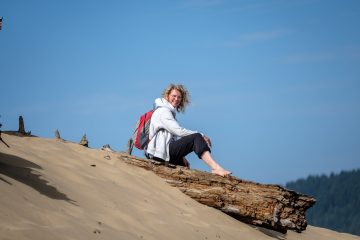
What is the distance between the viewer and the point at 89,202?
27.2 feet

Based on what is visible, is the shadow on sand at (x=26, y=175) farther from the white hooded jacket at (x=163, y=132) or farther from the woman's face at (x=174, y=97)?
the woman's face at (x=174, y=97)

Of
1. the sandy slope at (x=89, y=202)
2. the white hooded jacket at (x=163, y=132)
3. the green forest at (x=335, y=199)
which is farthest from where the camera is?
the green forest at (x=335, y=199)

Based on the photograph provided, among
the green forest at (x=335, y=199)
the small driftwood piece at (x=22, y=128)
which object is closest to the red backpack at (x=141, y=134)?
the small driftwood piece at (x=22, y=128)

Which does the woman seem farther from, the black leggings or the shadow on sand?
the shadow on sand

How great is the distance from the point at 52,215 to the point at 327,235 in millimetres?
7034

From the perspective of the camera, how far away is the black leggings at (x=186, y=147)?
421 inches

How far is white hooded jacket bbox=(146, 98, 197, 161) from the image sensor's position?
11023 millimetres

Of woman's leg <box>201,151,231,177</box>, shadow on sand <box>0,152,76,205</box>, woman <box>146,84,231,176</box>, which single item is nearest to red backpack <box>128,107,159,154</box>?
woman <box>146,84,231,176</box>

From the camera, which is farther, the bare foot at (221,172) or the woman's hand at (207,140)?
the woman's hand at (207,140)

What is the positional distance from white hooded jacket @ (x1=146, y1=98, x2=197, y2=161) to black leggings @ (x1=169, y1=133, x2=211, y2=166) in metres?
0.09

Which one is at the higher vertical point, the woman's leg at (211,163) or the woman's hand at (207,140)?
the woman's hand at (207,140)

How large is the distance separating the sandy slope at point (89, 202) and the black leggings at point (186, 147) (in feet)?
2.10

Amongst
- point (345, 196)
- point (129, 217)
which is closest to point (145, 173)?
point (129, 217)

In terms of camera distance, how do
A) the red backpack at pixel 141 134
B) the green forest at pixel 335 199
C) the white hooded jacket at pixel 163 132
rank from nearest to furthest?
the white hooded jacket at pixel 163 132, the red backpack at pixel 141 134, the green forest at pixel 335 199
